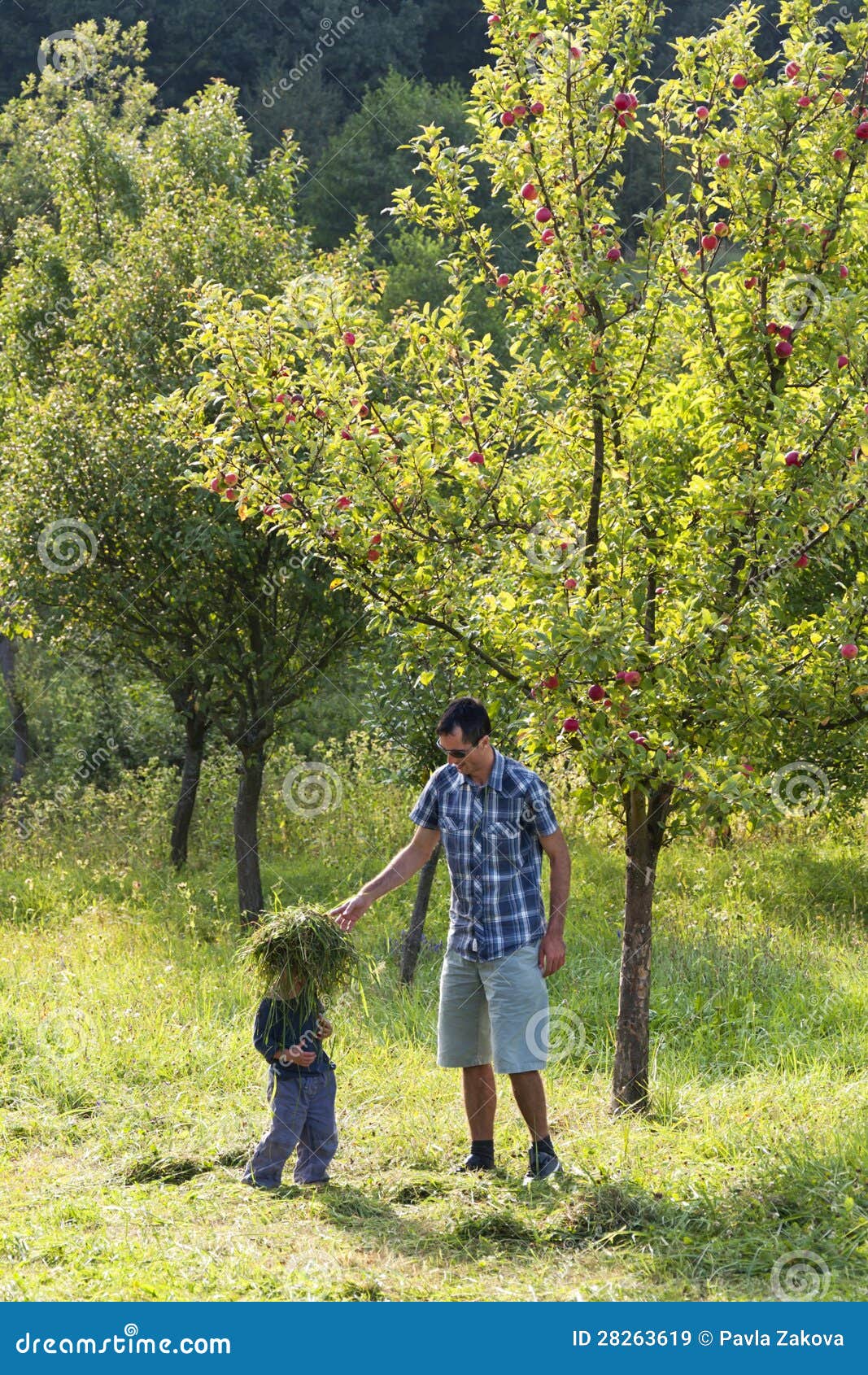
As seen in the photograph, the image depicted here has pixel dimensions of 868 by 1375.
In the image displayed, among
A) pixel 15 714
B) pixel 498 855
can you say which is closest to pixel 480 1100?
pixel 498 855

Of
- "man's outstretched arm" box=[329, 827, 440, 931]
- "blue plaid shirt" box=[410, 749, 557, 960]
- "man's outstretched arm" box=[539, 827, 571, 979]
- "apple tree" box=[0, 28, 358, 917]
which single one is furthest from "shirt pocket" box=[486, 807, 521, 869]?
"apple tree" box=[0, 28, 358, 917]

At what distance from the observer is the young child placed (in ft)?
16.1

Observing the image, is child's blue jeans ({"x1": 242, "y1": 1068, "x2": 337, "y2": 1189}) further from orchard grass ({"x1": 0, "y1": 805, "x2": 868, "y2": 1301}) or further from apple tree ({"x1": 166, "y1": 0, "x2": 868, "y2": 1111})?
apple tree ({"x1": 166, "y1": 0, "x2": 868, "y2": 1111})

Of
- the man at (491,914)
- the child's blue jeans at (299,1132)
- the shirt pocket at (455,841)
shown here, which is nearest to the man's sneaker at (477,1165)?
the man at (491,914)

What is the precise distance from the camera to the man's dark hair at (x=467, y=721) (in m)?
4.83

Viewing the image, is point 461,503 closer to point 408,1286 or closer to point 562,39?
point 562,39

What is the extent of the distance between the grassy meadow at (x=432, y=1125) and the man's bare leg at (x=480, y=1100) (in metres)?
0.17

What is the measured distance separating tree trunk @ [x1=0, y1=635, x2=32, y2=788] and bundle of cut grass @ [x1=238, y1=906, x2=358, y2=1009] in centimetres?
1348

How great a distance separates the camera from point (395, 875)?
514 cm

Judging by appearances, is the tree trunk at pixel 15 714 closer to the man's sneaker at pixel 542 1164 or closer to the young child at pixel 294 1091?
the young child at pixel 294 1091

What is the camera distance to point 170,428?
6469 mm

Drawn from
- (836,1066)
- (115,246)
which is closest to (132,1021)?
(836,1066)

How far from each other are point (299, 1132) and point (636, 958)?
1.64m

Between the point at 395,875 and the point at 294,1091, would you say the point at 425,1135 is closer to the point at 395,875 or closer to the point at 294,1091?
the point at 294,1091
